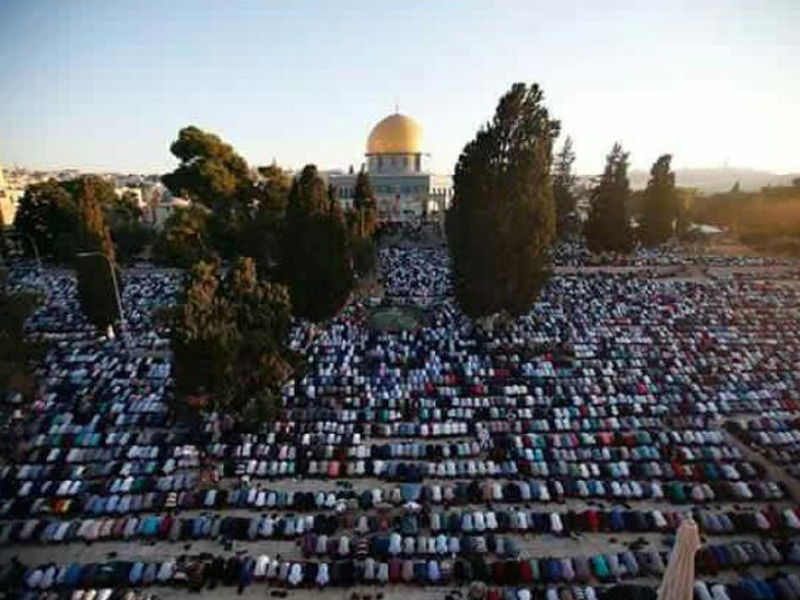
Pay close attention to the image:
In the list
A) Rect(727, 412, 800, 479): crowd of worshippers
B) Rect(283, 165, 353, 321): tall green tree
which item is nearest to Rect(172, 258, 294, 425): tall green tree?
Rect(283, 165, 353, 321): tall green tree

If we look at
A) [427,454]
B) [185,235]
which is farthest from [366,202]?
[427,454]

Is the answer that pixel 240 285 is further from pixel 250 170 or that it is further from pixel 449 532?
pixel 250 170

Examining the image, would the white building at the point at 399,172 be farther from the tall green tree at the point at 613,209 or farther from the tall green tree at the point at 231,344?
the tall green tree at the point at 231,344

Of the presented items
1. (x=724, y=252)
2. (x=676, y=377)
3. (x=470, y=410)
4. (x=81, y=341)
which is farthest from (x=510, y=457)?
(x=724, y=252)

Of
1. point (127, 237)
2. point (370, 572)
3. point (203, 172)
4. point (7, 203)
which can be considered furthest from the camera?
point (7, 203)

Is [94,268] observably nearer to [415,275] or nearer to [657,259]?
[415,275]
